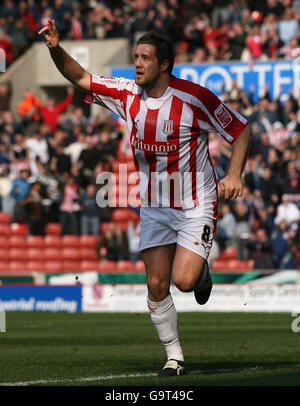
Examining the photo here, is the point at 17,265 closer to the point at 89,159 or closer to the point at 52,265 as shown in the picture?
the point at 52,265

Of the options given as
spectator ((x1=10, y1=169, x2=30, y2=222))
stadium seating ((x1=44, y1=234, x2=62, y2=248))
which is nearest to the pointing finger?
stadium seating ((x1=44, y1=234, x2=62, y2=248))

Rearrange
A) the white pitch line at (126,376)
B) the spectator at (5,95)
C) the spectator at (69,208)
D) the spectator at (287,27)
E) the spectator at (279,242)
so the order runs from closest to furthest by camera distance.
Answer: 1. the white pitch line at (126,376)
2. the spectator at (279,242)
3. the spectator at (69,208)
4. the spectator at (287,27)
5. the spectator at (5,95)

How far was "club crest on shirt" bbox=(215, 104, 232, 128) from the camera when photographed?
28.3 ft

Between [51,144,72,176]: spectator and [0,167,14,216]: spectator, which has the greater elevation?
[51,144,72,176]: spectator

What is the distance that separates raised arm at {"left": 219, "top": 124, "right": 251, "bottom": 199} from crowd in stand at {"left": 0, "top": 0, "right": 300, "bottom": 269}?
12385 millimetres

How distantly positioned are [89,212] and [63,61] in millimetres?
14514

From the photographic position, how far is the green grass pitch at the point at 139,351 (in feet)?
26.9

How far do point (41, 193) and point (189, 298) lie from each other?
6.19 m

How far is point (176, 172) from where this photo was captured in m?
8.70

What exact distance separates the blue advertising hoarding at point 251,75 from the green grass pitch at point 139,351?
7306mm

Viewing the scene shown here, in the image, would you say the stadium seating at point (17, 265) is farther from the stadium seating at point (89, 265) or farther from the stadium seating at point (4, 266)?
the stadium seating at point (89, 265)

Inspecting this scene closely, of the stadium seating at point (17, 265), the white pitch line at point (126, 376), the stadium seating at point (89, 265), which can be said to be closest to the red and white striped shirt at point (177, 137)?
the white pitch line at point (126, 376)

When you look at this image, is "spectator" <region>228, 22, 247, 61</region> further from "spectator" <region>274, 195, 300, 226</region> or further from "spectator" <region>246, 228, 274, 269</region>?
"spectator" <region>246, 228, 274, 269</region>

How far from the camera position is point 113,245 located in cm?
2292
